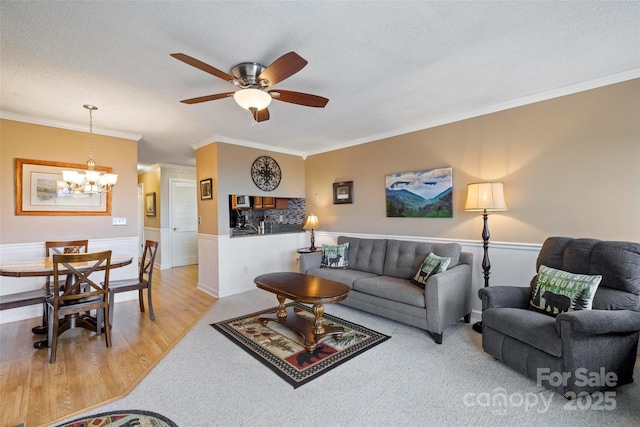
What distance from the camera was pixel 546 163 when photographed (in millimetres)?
2887

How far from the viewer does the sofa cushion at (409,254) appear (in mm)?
3237

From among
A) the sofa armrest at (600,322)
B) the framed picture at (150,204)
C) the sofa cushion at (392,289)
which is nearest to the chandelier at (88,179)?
the framed picture at (150,204)

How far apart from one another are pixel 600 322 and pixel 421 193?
7.55 feet

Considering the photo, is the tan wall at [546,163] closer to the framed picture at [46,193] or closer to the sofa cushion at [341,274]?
the sofa cushion at [341,274]

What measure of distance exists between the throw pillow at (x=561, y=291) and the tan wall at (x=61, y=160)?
5.07m

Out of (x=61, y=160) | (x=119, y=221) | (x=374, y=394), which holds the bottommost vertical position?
(x=374, y=394)

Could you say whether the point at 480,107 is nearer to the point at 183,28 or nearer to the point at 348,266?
the point at 348,266

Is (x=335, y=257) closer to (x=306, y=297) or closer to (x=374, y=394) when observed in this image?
(x=306, y=297)

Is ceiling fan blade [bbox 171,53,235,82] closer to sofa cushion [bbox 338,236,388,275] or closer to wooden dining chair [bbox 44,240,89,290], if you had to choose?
sofa cushion [bbox 338,236,388,275]

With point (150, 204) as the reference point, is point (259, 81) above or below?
above

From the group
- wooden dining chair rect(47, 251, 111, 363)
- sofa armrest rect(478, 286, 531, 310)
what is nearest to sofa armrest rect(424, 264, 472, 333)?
sofa armrest rect(478, 286, 531, 310)

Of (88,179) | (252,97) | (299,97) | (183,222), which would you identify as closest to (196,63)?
(252,97)

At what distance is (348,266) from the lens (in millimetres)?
4086

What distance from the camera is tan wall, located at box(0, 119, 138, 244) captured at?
10.9 feet
